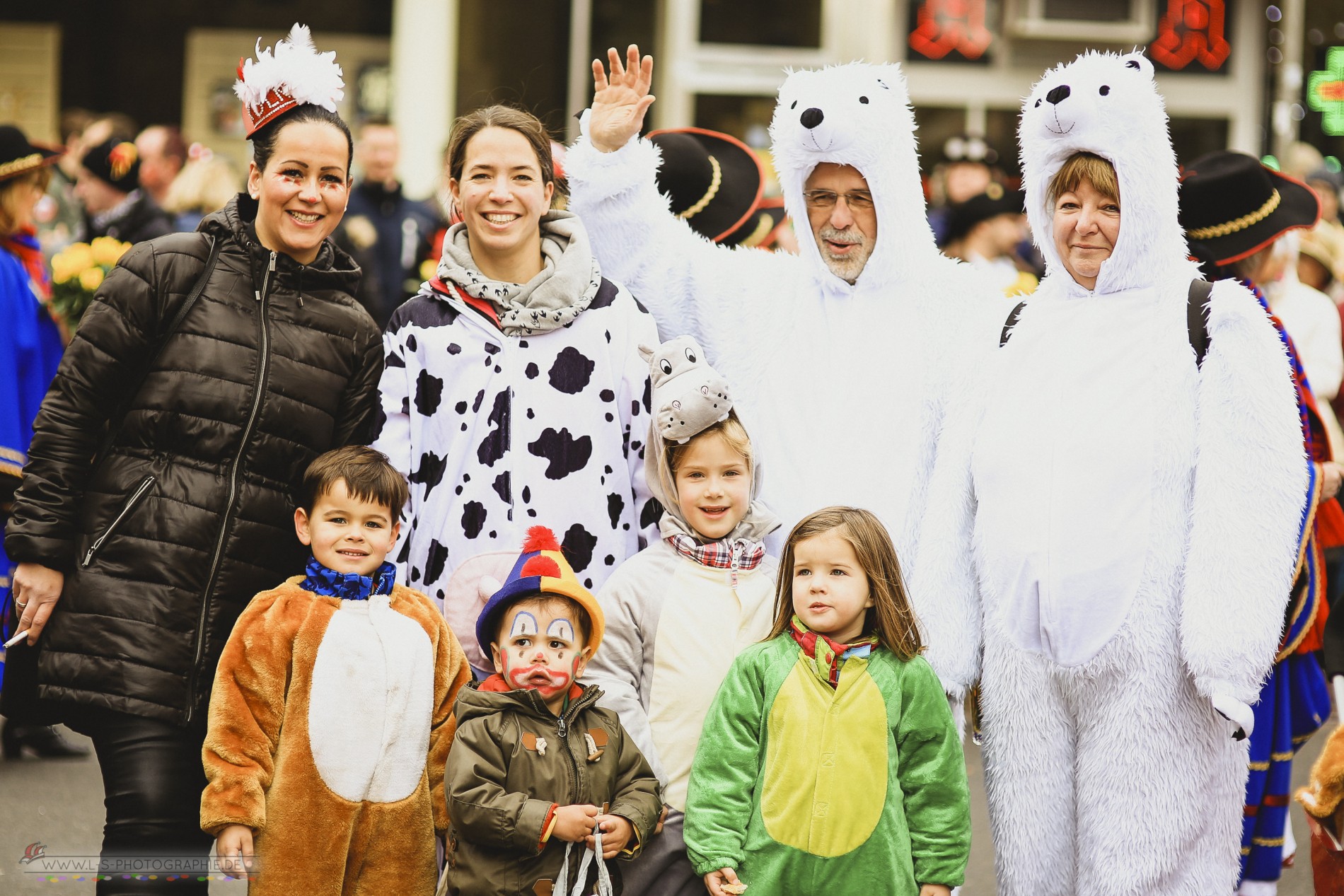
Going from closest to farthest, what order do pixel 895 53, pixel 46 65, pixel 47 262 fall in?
pixel 47 262, pixel 895 53, pixel 46 65

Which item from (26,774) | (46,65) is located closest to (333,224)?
(26,774)

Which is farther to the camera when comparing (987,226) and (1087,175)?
(987,226)

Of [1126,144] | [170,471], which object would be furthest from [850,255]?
[170,471]

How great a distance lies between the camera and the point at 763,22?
13281 mm

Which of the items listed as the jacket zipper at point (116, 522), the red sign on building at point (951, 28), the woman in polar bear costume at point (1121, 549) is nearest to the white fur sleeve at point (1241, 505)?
the woman in polar bear costume at point (1121, 549)

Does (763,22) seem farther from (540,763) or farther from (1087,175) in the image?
(540,763)

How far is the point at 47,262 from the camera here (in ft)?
31.3

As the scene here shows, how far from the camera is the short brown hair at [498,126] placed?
3.79 metres

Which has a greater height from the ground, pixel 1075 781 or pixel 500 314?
pixel 500 314

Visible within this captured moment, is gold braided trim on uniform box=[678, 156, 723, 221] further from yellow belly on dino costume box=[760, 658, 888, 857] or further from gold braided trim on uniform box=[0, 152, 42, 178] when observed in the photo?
gold braided trim on uniform box=[0, 152, 42, 178]

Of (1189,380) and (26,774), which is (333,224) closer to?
(1189,380)

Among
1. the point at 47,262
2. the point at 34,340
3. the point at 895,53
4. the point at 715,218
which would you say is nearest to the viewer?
the point at 715,218

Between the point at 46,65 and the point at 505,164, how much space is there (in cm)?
1314

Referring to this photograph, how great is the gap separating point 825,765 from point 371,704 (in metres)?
1.01
